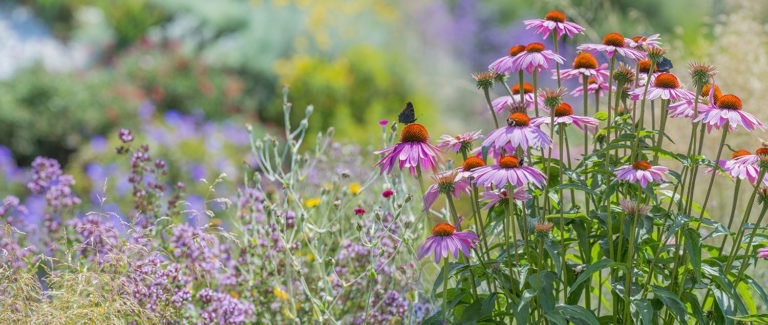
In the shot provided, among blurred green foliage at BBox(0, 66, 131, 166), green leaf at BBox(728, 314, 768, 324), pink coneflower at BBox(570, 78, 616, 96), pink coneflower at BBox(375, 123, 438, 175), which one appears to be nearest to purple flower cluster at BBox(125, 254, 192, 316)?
pink coneflower at BBox(375, 123, 438, 175)

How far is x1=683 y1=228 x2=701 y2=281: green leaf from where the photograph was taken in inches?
83.7

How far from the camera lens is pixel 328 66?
23.8ft

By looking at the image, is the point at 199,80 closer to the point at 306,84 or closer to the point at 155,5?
the point at 306,84

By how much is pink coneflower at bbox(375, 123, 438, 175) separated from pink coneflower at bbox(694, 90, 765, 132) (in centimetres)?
60

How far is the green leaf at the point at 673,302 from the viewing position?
217 cm

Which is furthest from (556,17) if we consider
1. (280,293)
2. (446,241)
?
(280,293)

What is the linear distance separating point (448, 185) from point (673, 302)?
0.59 m

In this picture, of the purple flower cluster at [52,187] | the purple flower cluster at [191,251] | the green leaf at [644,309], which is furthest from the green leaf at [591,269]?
the purple flower cluster at [52,187]

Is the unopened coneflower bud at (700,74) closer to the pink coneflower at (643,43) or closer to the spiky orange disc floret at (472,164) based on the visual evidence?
the pink coneflower at (643,43)

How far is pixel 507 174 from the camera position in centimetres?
204

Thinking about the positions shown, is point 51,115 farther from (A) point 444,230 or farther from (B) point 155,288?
(A) point 444,230

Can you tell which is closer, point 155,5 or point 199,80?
point 199,80

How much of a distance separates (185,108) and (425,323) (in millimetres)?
5314

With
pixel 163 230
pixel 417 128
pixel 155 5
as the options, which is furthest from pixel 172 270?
pixel 155 5
